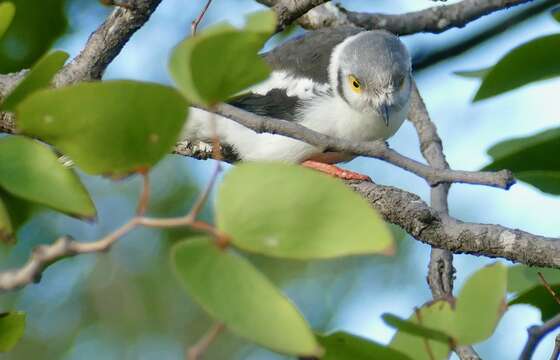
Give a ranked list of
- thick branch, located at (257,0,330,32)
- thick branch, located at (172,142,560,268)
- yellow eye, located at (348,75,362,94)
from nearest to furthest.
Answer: thick branch, located at (172,142,560,268) < thick branch, located at (257,0,330,32) < yellow eye, located at (348,75,362,94)

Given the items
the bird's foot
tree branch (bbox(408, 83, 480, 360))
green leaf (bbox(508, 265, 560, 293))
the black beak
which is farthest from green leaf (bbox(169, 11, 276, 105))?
the black beak

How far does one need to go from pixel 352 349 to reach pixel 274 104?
8.88 ft

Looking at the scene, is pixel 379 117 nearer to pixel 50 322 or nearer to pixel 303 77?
pixel 303 77

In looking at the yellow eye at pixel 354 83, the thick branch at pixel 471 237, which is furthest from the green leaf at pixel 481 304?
the yellow eye at pixel 354 83

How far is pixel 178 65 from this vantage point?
1.29 metres

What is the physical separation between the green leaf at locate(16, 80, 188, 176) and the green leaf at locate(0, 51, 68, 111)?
174 mm

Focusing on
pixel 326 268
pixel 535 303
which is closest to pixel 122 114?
pixel 535 303

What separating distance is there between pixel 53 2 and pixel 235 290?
12.6ft

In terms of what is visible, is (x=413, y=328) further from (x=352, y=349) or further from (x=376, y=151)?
(x=376, y=151)

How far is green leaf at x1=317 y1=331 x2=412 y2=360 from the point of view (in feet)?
4.63

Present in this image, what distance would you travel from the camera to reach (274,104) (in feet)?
13.4

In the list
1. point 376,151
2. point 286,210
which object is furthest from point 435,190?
point 286,210

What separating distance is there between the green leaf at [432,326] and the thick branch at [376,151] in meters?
0.29

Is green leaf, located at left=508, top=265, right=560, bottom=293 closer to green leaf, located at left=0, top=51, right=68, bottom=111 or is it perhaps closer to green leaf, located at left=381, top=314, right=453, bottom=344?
green leaf, located at left=381, top=314, right=453, bottom=344
